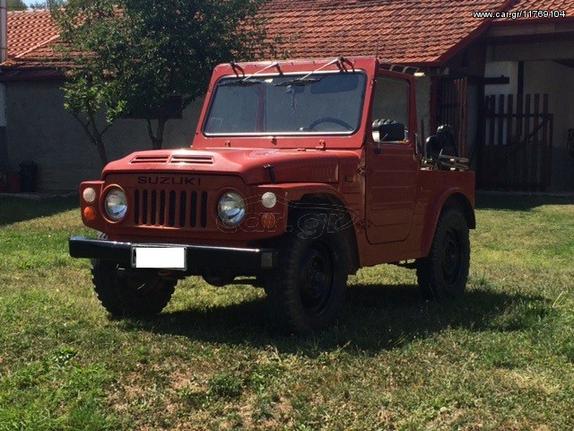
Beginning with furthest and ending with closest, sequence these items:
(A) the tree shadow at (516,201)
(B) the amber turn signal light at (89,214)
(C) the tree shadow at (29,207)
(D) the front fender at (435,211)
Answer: (A) the tree shadow at (516,201)
(C) the tree shadow at (29,207)
(D) the front fender at (435,211)
(B) the amber turn signal light at (89,214)

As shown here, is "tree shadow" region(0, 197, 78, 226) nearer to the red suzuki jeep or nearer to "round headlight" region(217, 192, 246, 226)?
the red suzuki jeep

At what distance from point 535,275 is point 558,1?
10242 mm

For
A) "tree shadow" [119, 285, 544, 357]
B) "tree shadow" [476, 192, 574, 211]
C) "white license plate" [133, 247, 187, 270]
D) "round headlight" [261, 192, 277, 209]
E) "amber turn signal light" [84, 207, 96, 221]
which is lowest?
"tree shadow" [476, 192, 574, 211]

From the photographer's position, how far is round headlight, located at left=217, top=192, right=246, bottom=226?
572 cm

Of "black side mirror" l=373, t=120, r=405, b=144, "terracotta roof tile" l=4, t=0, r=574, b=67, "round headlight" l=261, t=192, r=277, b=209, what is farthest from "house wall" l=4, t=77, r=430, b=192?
"round headlight" l=261, t=192, r=277, b=209

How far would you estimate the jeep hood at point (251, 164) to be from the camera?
5.77 metres

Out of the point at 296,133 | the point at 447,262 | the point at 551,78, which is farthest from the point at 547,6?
the point at 296,133

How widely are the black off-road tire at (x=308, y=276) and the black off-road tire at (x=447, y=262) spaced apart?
153 centimetres

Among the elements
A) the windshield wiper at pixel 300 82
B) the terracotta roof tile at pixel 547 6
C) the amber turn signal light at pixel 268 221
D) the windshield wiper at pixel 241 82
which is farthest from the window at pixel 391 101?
the terracotta roof tile at pixel 547 6

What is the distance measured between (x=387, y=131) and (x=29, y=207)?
10.4 meters

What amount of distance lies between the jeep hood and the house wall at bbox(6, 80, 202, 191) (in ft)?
43.0

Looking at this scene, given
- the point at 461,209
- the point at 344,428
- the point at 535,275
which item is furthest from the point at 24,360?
the point at 535,275

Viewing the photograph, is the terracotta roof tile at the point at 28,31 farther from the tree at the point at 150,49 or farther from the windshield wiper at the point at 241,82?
the windshield wiper at the point at 241,82

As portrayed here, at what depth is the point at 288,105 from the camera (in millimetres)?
7016
